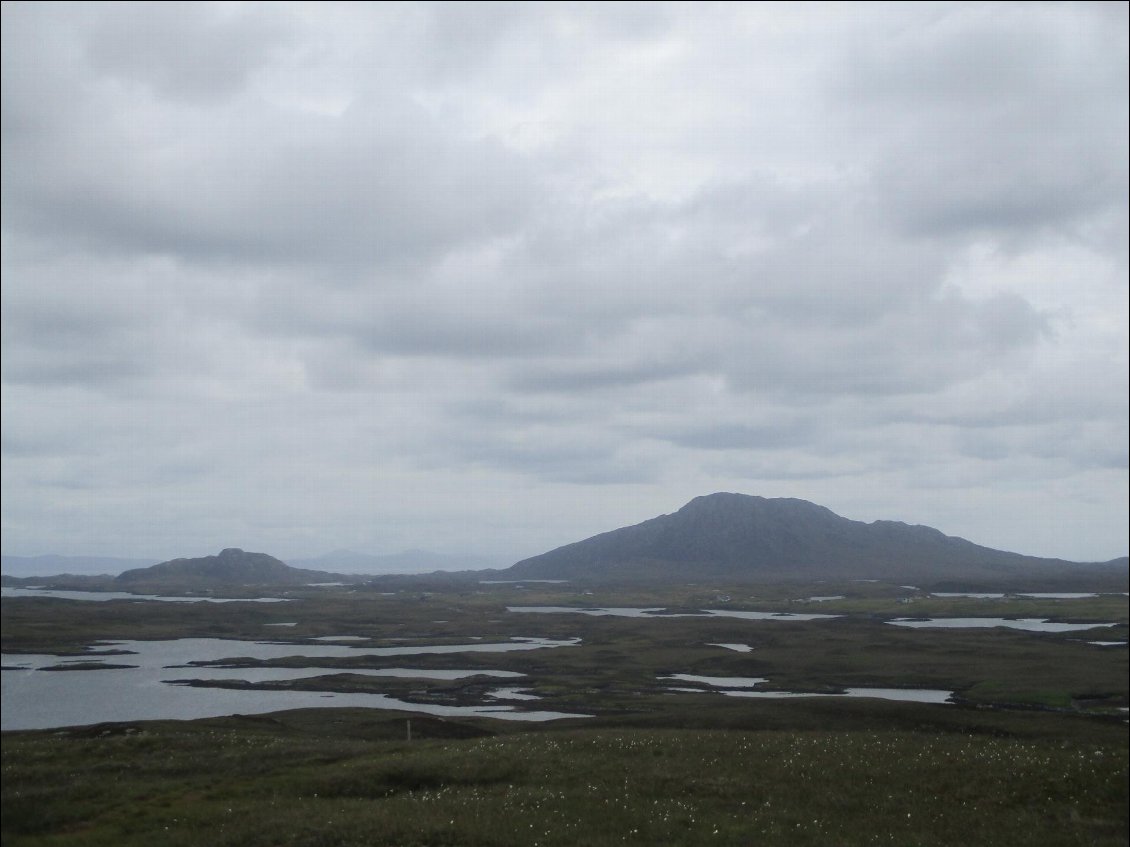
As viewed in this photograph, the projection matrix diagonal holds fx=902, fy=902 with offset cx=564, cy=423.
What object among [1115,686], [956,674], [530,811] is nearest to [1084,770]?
[530,811]

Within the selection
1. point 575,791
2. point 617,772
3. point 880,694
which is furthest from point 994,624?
point 575,791

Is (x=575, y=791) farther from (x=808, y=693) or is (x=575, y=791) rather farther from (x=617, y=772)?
(x=808, y=693)

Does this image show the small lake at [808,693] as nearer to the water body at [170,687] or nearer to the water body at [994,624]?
the water body at [170,687]

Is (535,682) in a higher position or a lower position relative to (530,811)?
lower

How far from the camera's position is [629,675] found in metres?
96.8

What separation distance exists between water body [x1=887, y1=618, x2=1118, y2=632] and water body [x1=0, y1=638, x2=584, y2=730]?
62.9m

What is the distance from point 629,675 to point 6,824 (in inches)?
2777

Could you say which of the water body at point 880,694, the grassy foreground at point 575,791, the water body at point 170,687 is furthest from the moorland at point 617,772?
the water body at point 170,687

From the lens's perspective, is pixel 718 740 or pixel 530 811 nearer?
pixel 530 811

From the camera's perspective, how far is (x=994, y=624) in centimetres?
15838

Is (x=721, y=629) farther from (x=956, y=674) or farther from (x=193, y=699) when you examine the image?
(x=193, y=699)

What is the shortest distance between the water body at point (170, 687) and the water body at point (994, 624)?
6294 centimetres

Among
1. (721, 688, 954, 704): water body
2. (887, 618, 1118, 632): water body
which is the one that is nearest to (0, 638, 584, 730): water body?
(721, 688, 954, 704): water body

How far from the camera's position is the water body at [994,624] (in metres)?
144
